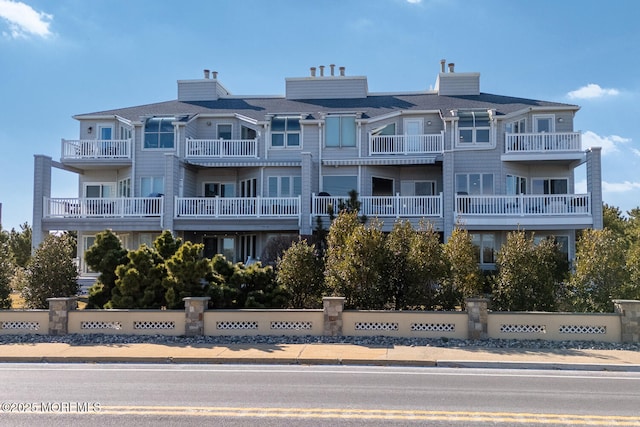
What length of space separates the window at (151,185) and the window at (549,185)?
19.0 metres

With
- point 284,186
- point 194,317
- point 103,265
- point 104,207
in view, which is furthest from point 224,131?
point 194,317

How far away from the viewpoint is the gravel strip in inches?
504

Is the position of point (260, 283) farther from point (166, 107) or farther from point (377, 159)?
point (166, 107)

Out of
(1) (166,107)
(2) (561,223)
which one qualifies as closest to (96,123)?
(1) (166,107)

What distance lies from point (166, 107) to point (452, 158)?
16989 mm

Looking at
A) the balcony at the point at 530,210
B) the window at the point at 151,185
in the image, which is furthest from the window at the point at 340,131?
the window at the point at 151,185

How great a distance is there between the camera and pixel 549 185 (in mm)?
26953

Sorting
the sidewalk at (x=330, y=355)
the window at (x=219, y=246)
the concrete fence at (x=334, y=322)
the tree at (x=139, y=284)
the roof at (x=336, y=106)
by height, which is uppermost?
the roof at (x=336, y=106)

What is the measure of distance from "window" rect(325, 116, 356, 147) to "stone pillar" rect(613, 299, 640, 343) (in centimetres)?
1630

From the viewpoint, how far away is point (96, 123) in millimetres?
29469

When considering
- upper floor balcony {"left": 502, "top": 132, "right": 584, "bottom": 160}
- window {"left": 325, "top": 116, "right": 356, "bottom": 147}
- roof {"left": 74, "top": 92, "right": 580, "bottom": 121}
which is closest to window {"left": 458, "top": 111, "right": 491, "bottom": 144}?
roof {"left": 74, "top": 92, "right": 580, "bottom": 121}

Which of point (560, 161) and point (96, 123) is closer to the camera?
point (560, 161)

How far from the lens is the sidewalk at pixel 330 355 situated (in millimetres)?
11023

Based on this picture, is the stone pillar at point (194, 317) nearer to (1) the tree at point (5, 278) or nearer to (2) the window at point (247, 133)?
(1) the tree at point (5, 278)
